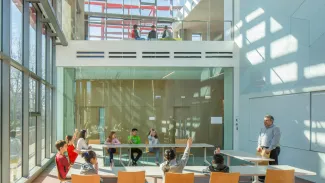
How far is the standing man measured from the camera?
8.11 meters

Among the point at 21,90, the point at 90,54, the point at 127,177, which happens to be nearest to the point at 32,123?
the point at 21,90

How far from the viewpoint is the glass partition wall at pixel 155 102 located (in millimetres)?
13598

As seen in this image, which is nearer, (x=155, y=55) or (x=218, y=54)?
(x=155, y=55)

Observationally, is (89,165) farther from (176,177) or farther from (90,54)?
(90,54)

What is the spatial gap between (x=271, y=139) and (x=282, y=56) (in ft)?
9.76

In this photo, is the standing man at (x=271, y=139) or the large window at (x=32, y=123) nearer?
the standing man at (x=271, y=139)

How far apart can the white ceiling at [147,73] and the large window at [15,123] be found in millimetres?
5771

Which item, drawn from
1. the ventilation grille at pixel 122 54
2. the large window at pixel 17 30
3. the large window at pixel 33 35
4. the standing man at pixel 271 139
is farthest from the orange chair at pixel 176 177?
the ventilation grille at pixel 122 54

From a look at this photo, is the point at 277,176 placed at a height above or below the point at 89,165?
below

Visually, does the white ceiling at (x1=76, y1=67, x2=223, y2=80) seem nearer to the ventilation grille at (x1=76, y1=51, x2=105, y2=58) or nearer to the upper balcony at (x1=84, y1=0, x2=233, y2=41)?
the ventilation grille at (x1=76, y1=51, x2=105, y2=58)

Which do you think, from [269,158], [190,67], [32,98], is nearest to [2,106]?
[32,98]

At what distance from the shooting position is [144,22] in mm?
14445

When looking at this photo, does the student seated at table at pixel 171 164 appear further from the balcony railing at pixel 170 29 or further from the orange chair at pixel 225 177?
the balcony railing at pixel 170 29

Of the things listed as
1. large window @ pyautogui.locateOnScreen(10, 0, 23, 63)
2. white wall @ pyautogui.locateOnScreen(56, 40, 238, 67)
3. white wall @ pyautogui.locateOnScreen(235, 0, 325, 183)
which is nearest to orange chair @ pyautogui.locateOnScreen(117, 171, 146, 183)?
large window @ pyautogui.locateOnScreen(10, 0, 23, 63)
